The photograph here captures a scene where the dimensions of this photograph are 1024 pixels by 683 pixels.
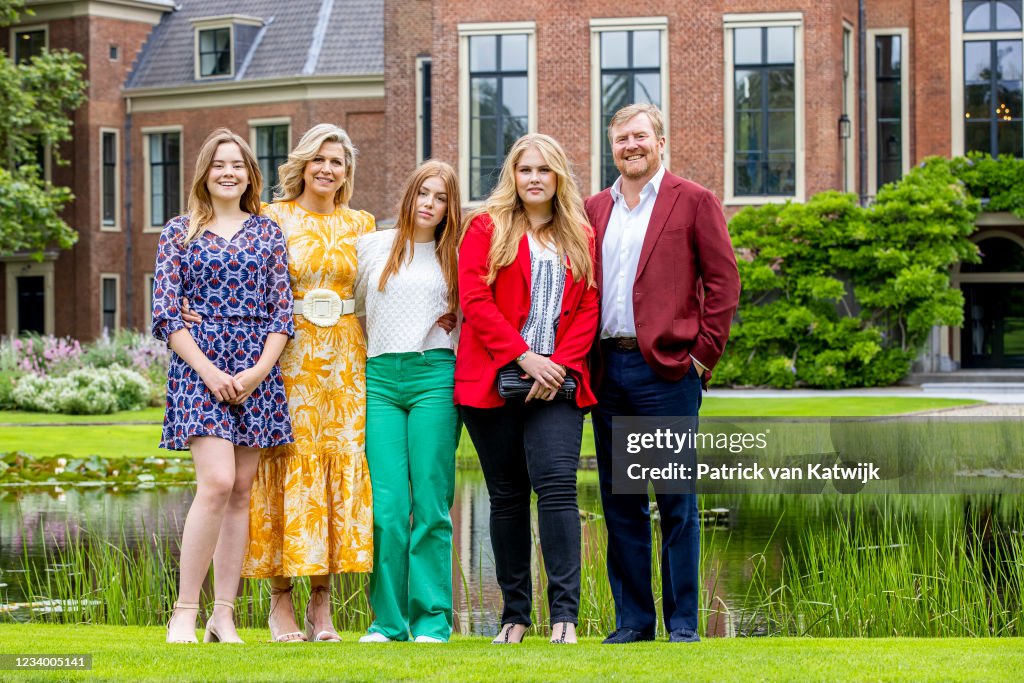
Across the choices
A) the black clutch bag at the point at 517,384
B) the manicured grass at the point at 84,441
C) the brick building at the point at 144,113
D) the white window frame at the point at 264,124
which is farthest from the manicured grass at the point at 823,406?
the white window frame at the point at 264,124

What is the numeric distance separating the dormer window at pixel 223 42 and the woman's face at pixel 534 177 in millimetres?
29861

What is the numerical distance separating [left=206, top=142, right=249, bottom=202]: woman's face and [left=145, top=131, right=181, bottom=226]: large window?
98.5ft

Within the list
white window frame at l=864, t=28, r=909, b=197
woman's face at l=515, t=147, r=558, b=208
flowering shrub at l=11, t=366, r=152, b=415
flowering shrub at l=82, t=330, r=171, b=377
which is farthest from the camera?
white window frame at l=864, t=28, r=909, b=197

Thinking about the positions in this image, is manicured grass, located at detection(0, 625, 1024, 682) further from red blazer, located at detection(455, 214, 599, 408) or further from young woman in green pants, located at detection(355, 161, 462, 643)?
red blazer, located at detection(455, 214, 599, 408)

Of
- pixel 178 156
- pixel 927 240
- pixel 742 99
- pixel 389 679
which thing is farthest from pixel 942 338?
pixel 389 679

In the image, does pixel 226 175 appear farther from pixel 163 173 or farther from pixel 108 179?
pixel 108 179

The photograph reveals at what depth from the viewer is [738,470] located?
11.1 meters

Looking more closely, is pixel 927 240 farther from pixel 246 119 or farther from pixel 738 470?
pixel 246 119

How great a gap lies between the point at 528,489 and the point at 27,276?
3206cm

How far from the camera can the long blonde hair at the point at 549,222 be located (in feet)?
17.3

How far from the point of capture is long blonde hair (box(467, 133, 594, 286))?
5.27 meters

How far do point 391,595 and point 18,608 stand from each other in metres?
2.75

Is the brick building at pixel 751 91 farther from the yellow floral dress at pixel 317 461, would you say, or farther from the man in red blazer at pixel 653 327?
the man in red blazer at pixel 653 327

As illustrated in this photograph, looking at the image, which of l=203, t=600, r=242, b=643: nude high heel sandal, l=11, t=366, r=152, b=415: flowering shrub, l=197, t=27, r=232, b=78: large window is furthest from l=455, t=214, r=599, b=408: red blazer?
l=197, t=27, r=232, b=78: large window
